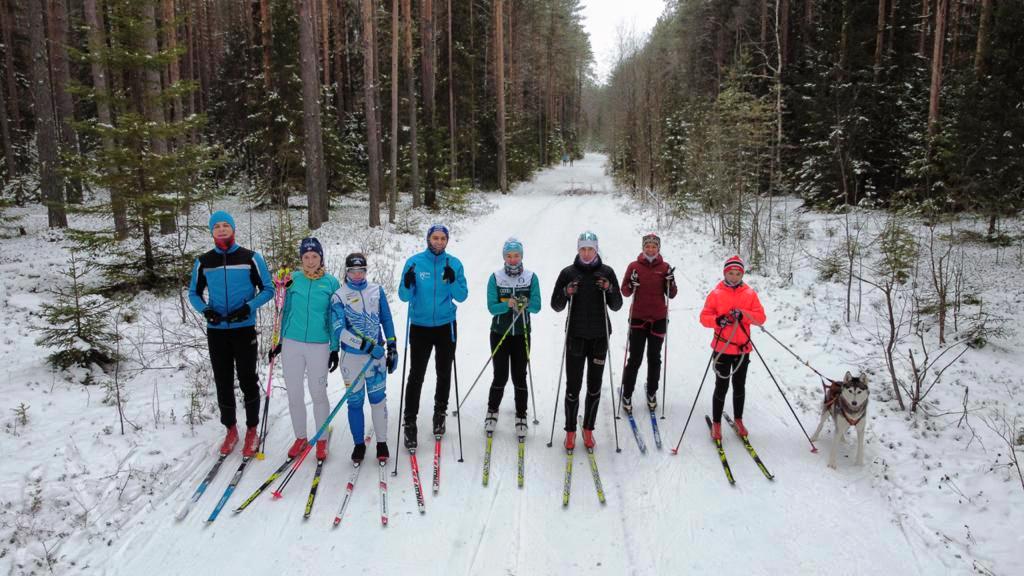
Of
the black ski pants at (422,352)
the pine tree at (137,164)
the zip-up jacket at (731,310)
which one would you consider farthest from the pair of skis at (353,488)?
the pine tree at (137,164)

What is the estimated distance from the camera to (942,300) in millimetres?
7035

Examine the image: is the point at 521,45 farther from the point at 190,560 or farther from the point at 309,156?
the point at 190,560

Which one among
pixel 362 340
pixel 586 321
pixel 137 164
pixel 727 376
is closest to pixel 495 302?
pixel 586 321

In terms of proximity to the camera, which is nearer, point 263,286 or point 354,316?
point 354,316

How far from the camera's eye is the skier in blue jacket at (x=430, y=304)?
17.3 feet

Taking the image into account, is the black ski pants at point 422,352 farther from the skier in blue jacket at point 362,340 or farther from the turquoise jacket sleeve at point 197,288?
the turquoise jacket sleeve at point 197,288

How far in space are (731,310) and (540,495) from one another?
2.75m

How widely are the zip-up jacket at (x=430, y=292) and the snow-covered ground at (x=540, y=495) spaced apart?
4.52ft

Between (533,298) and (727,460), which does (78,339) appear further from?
(727,460)

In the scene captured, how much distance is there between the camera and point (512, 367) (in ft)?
18.4

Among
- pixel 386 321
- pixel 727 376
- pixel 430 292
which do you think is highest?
pixel 430 292

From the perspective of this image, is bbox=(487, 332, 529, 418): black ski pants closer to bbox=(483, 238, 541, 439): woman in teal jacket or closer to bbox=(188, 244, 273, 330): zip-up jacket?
bbox=(483, 238, 541, 439): woman in teal jacket

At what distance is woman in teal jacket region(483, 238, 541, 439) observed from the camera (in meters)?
5.43

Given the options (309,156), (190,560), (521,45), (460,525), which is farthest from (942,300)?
(521,45)
